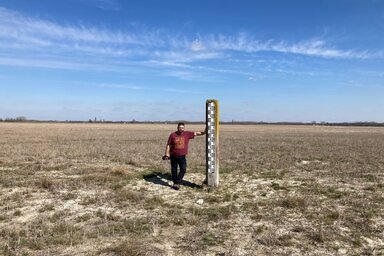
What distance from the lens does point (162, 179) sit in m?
13.1

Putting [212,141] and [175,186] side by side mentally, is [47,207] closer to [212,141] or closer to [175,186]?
[175,186]

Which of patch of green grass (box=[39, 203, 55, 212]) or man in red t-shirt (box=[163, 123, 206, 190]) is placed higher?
man in red t-shirt (box=[163, 123, 206, 190])

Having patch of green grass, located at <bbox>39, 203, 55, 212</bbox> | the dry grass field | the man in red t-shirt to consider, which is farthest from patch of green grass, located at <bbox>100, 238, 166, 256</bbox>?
the man in red t-shirt

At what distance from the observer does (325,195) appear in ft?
34.3

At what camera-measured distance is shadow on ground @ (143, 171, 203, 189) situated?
39.4ft

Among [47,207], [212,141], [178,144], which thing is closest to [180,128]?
[178,144]

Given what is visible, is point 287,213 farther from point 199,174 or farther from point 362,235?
point 199,174

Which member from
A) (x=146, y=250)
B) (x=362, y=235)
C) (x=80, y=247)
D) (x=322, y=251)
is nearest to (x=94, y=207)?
(x=80, y=247)

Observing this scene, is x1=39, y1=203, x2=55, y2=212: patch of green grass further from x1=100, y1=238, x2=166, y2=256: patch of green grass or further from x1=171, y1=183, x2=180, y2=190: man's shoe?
x1=171, y1=183, x2=180, y2=190: man's shoe

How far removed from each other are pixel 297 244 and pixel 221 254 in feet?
5.10

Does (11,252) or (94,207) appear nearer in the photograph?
(11,252)

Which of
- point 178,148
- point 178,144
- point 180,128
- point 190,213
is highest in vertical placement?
point 180,128

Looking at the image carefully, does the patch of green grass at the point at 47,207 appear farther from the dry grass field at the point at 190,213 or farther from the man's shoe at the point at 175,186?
the man's shoe at the point at 175,186

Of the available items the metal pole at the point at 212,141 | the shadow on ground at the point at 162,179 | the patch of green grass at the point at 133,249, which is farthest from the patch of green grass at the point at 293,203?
the patch of green grass at the point at 133,249
